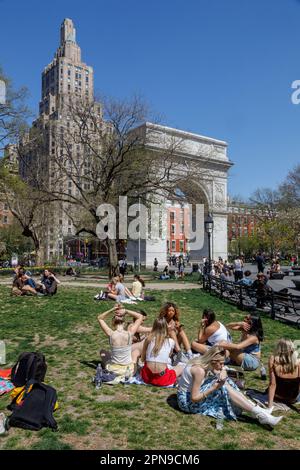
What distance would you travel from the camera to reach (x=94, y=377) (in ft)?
19.7

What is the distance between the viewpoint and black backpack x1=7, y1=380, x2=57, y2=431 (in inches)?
172

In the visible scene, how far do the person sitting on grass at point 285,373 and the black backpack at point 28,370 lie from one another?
299cm

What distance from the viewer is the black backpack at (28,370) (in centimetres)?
535

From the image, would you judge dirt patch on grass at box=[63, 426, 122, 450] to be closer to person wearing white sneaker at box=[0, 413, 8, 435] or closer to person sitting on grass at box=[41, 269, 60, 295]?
person wearing white sneaker at box=[0, 413, 8, 435]

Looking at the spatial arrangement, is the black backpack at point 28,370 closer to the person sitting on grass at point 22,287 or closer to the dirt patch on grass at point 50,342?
the dirt patch on grass at point 50,342

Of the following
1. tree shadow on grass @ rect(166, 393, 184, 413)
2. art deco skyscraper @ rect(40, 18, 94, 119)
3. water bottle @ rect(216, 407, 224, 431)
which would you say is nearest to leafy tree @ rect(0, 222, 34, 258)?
tree shadow on grass @ rect(166, 393, 184, 413)

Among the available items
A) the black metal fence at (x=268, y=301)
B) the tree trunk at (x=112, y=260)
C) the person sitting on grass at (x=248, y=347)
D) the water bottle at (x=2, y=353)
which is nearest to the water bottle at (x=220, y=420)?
the person sitting on grass at (x=248, y=347)

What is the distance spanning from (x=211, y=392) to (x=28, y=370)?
242cm

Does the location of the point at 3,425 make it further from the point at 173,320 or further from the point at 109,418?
the point at 173,320

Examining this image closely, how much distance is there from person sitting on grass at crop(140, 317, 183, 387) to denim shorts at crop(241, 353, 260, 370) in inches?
58.8

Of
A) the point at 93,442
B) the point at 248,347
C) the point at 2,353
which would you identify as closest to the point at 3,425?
the point at 93,442
